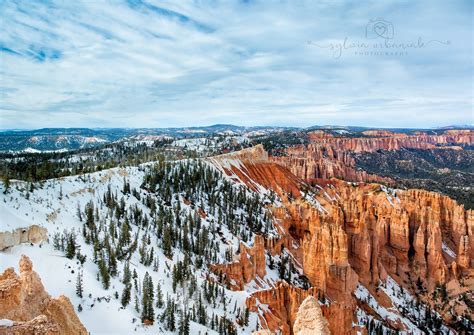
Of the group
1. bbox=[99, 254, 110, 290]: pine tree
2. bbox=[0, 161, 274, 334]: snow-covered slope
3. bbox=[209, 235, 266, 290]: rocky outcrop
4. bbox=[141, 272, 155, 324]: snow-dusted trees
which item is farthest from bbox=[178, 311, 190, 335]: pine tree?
bbox=[209, 235, 266, 290]: rocky outcrop

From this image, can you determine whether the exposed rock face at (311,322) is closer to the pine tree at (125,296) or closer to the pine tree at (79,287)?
the pine tree at (125,296)

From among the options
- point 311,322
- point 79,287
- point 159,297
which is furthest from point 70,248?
point 311,322

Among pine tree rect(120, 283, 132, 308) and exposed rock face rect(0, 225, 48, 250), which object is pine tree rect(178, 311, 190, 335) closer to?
pine tree rect(120, 283, 132, 308)

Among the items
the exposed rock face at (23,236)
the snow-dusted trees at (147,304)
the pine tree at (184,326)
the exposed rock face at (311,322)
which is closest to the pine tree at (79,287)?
the snow-dusted trees at (147,304)

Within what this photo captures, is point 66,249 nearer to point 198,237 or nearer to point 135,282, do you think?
point 135,282

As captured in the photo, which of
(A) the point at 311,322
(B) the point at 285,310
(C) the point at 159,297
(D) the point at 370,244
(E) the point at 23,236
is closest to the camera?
(A) the point at 311,322

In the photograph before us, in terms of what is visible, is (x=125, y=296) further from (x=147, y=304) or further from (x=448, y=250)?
(x=448, y=250)
